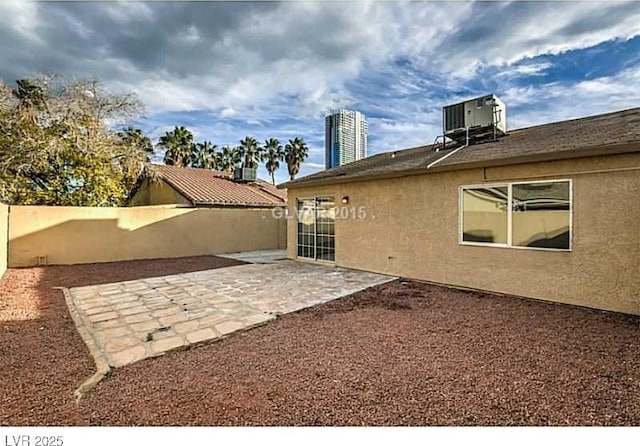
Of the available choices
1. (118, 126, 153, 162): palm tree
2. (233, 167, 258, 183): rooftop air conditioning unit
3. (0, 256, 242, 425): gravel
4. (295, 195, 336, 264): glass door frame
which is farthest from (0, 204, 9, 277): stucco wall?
(233, 167, 258, 183): rooftop air conditioning unit

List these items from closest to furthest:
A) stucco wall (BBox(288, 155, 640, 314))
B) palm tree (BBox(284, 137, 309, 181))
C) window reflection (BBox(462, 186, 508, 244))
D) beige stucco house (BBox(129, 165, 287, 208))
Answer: stucco wall (BBox(288, 155, 640, 314))
window reflection (BBox(462, 186, 508, 244))
beige stucco house (BBox(129, 165, 287, 208))
palm tree (BBox(284, 137, 309, 181))

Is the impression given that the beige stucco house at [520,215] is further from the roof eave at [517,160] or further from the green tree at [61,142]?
the green tree at [61,142]

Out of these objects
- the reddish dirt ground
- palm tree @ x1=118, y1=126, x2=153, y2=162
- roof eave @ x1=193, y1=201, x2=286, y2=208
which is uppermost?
palm tree @ x1=118, y1=126, x2=153, y2=162

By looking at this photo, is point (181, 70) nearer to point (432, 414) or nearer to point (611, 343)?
point (432, 414)

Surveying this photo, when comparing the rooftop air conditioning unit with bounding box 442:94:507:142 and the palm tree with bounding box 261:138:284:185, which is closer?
the rooftop air conditioning unit with bounding box 442:94:507:142

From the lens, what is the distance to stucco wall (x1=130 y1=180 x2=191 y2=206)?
17.3m

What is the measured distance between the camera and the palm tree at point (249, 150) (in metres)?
35.8

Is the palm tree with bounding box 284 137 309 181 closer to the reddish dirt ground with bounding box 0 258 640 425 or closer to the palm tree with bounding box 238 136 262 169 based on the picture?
the palm tree with bounding box 238 136 262 169

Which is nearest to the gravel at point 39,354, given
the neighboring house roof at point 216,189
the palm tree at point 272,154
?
the neighboring house roof at point 216,189

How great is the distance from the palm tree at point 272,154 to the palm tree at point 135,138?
20.7 metres

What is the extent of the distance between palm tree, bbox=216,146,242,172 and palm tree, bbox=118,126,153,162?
19027mm

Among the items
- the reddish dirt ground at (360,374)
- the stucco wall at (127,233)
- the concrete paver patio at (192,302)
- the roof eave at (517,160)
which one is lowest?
the reddish dirt ground at (360,374)

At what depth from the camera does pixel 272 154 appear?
37.0 metres

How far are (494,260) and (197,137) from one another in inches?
1217
